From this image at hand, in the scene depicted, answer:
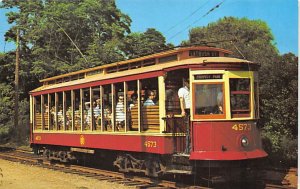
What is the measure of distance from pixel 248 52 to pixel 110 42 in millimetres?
9000

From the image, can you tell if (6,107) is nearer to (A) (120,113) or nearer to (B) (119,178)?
(B) (119,178)

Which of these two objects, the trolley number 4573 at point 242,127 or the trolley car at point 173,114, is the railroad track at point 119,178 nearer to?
the trolley car at point 173,114

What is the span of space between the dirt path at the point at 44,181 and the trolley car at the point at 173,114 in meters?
0.93

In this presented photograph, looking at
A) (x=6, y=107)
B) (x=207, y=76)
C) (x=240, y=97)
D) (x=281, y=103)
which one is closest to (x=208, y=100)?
(x=207, y=76)

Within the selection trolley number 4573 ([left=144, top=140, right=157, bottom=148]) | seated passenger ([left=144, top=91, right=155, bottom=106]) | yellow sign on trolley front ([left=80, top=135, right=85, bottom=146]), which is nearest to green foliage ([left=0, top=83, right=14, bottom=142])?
yellow sign on trolley front ([left=80, top=135, right=85, bottom=146])

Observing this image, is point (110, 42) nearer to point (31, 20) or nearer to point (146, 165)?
point (31, 20)

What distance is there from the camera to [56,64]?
27031 mm

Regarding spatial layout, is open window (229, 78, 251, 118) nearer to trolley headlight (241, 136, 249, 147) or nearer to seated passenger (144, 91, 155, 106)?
trolley headlight (241, 136, 249, 147)

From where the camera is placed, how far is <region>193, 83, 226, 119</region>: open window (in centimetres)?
915

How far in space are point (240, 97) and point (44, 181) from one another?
518 centimetres

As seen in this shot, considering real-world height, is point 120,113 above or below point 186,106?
below

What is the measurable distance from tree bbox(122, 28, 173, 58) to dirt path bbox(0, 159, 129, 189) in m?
12.7

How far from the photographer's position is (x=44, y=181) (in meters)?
11.1

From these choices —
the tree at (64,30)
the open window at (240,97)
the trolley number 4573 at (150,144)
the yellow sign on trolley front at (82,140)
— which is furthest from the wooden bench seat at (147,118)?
the tree at (64,30)
